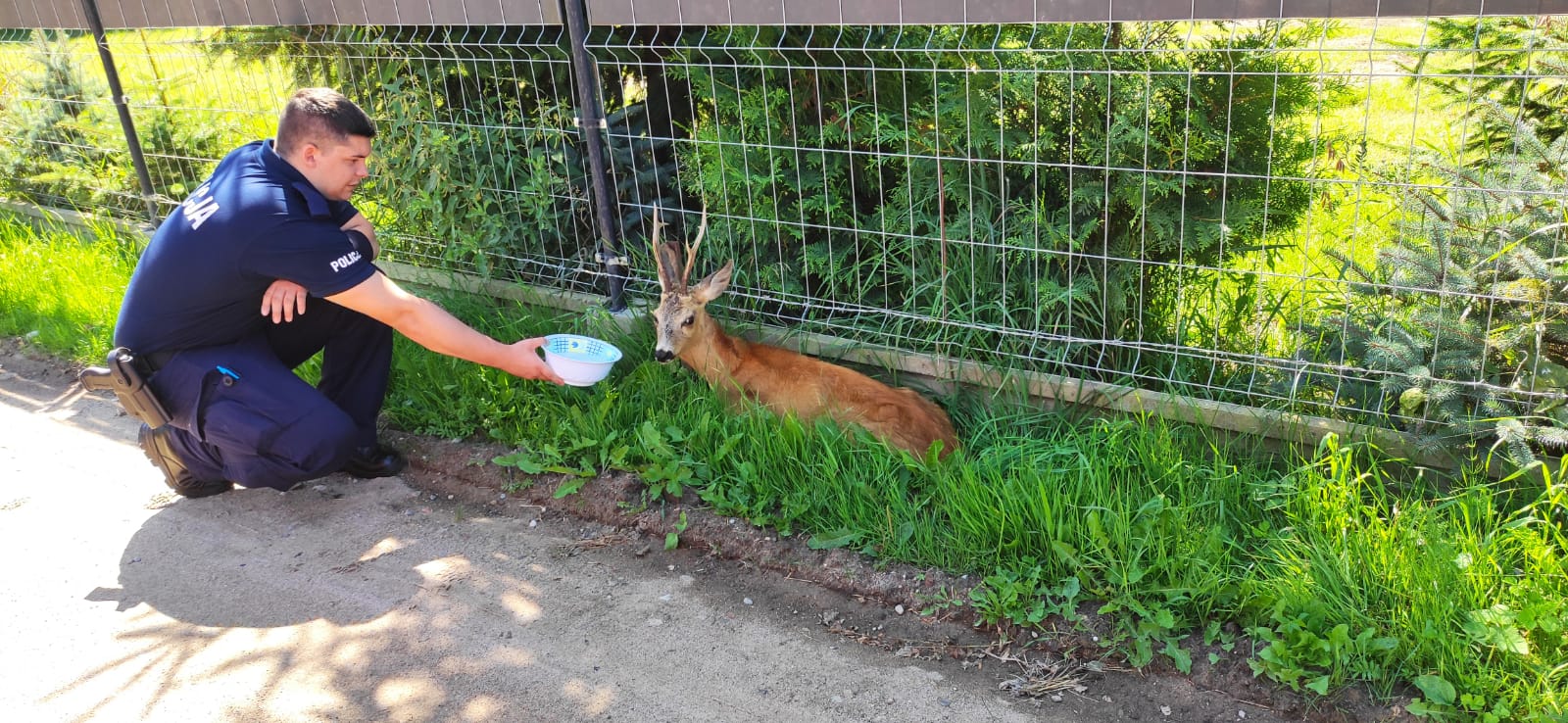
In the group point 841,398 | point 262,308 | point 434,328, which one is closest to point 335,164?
point 262,308

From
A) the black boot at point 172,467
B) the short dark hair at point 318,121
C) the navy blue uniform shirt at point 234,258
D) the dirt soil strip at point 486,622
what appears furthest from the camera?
the black boot at point 172,467

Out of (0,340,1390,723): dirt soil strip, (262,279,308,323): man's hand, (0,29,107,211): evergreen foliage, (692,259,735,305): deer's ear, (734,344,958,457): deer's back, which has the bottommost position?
(0,340,1390,723): dirt soil strip

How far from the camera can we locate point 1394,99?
6719mm

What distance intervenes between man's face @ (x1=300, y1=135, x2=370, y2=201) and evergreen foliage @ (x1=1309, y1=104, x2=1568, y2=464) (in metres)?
3.81

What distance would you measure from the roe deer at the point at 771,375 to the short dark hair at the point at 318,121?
1.30m

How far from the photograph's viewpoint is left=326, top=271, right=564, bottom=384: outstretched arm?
170 inches

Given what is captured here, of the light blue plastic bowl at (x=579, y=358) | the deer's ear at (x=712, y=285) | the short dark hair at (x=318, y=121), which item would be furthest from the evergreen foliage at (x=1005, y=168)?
the short dark hair at (x=318, y=121)

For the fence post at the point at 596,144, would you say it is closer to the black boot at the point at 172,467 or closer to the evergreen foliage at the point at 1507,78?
the black boot at the point at 172,467

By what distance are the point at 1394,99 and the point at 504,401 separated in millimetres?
5631

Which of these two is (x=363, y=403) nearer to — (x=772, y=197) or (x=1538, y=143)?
(x=772, y=197)

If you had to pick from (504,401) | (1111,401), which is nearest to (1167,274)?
(1111,401)

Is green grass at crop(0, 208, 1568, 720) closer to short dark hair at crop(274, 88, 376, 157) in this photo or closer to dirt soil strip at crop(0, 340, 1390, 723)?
dirt soil strip at crop(0, 340, 1390, 723)

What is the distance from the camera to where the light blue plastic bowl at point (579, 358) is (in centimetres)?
442

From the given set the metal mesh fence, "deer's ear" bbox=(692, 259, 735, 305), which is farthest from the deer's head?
the metal mesh fence
